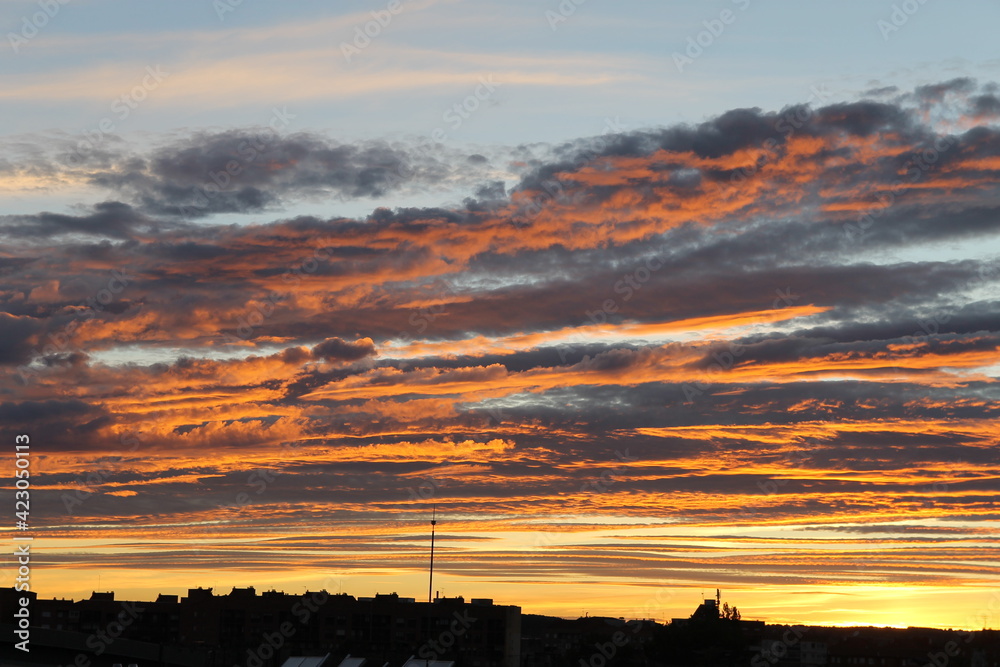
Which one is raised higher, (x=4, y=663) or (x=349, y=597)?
(x=349, y=597)

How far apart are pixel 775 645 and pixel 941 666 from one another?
28.6 meters

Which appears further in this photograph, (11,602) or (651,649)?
(11,602)

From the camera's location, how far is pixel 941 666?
175 meters

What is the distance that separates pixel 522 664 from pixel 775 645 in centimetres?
4536

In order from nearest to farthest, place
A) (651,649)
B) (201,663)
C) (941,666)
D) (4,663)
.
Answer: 1. (4,663)
2. (201,663)
3. (651,649)
4. (941,666)

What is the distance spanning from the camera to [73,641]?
249 feet

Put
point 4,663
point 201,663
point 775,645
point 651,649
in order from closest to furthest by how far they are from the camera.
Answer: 1. point 4,663
2. point 201,663
3. point 651,649
4. point 775,645

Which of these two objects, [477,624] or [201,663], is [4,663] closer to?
[201,663]

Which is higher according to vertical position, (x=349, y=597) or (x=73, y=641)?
(x=349, y=597)

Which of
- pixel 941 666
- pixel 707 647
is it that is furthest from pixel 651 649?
pixel 941 666

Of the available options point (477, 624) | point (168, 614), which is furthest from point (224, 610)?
point (477, 624)

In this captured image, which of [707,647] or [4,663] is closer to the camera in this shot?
[4,663]

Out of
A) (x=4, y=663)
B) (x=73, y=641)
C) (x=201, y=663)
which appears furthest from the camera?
(x=201, y=663)

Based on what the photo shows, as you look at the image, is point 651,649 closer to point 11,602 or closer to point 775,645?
point 775,645
